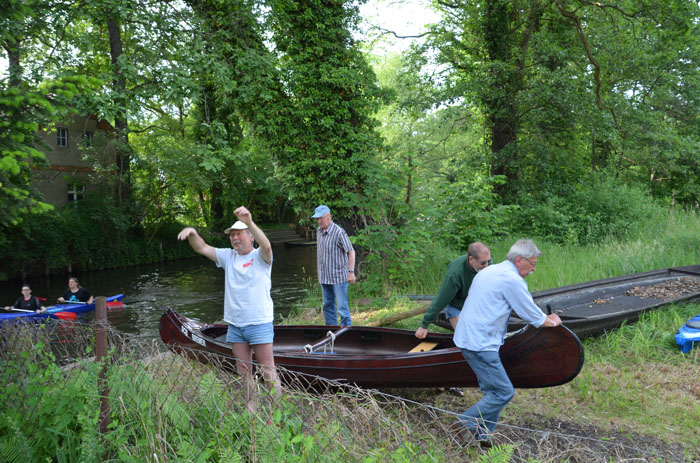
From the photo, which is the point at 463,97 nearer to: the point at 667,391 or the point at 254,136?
the point at 254,136

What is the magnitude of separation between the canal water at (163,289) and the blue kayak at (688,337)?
784cm

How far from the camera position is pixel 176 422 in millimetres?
3137

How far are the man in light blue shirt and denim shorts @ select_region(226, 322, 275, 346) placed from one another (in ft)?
5.47

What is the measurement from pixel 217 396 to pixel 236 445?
56 centimetres

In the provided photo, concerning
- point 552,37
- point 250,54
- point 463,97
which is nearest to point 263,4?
point 250,54

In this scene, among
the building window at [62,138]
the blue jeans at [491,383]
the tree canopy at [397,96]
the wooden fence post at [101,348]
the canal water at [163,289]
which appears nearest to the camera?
the wooden fence post at [101,348]

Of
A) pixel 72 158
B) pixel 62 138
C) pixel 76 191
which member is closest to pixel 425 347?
pixel 76 191

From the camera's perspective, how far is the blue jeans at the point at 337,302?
712 cm

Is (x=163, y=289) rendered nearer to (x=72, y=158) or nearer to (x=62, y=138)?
(x=72, y=158)

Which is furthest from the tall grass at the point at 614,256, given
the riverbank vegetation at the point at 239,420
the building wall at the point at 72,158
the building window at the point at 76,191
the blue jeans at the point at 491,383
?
the building window at the point at 76,191

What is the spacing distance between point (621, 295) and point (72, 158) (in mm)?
29666

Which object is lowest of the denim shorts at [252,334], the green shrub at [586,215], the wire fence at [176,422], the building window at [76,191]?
the wire fence at [176,422]

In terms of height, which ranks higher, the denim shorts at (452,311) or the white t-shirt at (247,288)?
the white t-shirt at (247,288)

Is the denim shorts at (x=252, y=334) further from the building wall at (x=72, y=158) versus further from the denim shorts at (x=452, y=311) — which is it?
the building wall at (x=72, y=158)
